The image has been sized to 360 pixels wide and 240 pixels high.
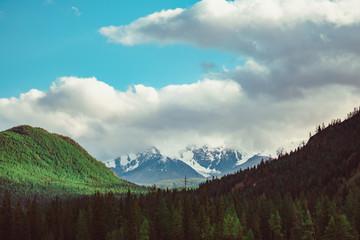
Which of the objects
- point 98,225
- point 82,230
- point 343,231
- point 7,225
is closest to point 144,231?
point 82,230

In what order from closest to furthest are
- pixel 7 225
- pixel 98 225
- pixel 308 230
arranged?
pixel 308 230 < pixel 98 225 < pixel 7 225

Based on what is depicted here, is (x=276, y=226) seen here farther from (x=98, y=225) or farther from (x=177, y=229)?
(x=98, y=225)

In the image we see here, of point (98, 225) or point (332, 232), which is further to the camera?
point (98, 225)

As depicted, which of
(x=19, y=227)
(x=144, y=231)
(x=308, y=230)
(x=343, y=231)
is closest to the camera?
(x=343, y=231)

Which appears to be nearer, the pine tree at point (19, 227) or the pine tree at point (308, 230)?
the pine tree at point (308, 230)

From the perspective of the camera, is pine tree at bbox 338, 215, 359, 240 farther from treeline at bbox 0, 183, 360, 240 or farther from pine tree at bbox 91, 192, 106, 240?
pine tree at bbox 91, 192, 106, 240

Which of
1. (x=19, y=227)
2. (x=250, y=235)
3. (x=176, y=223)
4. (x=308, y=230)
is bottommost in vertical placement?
(x=250, y=235)

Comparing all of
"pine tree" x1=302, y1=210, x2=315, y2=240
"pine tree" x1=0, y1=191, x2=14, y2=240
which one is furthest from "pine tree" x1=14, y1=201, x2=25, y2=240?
"pine tree" x1=302, y1=210, x2=315, y2=240

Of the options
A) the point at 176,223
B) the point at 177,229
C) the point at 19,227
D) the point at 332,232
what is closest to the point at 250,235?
the point at 177,229

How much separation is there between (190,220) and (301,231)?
3308 centimetres

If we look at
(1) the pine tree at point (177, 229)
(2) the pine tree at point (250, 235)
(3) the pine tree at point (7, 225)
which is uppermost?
(3) the pine tree at point (7, 225)

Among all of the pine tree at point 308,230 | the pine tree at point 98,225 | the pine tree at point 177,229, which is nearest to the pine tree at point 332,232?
the pine tree at point 308,230

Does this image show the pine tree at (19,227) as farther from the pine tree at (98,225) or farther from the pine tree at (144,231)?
the pine tree at (144,231)

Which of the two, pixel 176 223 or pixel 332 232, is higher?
pixel 176 223
